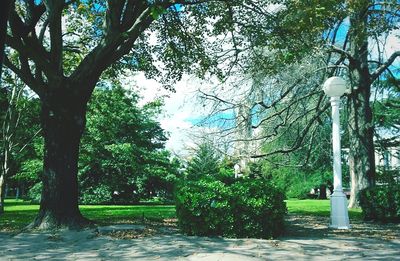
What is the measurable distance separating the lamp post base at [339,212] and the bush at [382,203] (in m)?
2.29

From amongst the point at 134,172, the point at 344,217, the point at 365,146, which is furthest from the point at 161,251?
the point at 134,172

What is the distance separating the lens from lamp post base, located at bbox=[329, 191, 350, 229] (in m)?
11.0

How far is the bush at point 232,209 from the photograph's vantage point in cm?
873

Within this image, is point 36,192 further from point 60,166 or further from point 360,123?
point 360,123

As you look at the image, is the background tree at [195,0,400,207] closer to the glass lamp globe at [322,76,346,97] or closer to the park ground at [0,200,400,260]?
the glass lamp globe at [322,76,346,97]

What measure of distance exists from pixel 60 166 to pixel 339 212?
24.3 feet

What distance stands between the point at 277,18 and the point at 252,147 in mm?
9928

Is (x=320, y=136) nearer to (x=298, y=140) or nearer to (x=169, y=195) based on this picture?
(x=298, y=140)

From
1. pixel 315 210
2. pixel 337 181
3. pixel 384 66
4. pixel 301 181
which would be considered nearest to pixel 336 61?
pixel 384 66

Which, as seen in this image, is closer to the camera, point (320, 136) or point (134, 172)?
point (320, 136)

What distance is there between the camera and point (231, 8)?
13367 mm

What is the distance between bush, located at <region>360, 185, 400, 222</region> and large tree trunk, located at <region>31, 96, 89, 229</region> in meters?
8.65

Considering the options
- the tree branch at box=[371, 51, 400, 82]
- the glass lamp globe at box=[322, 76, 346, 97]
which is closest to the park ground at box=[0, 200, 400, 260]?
the glass lamp globe at box=[322, 76, 346, 97]

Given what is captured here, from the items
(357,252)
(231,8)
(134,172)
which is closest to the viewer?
(357,252)
